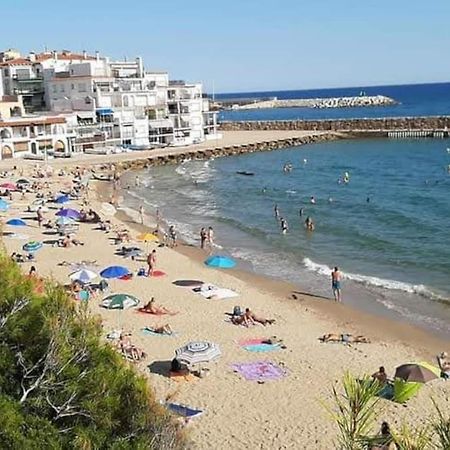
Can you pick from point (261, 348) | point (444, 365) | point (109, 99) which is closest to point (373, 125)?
point (109, 99)

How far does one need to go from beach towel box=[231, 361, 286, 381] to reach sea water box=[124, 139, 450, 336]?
631 centimetres

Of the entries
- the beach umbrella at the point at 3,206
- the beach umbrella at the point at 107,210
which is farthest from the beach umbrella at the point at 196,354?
the beach umbrella at the point at 3,206

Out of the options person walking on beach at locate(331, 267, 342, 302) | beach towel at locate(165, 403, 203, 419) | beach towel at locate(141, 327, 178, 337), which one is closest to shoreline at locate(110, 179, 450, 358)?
person walking on beach at locate(331, 267, 342, 302)

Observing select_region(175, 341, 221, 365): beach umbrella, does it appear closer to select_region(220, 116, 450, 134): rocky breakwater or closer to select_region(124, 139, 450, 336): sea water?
select_region(124, 139, 450, 336): sea water

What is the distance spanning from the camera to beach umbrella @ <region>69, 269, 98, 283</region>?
23234 millimetres

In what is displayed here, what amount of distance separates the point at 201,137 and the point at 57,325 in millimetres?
75468

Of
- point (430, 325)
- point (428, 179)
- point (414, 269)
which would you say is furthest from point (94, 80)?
point (430, 325)

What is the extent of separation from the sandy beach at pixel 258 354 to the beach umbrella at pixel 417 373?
0.33m

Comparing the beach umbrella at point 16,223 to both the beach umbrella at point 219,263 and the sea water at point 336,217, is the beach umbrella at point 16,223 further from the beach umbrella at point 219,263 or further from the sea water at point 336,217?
the beach umbrella at point 219,263

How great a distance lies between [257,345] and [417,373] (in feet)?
14.8

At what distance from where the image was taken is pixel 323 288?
2509 centimetres

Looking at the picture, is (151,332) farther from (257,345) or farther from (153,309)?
(257,345)

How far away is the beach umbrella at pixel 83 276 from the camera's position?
23.2m

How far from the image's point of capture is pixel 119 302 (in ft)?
68.7
